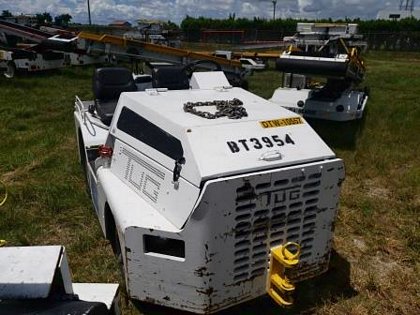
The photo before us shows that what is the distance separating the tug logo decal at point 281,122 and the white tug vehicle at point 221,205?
0.01 meters

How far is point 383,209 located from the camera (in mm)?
4883

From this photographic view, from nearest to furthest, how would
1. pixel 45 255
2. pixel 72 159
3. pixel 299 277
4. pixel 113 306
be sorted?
pixel 45 255, pixel 113 306, pixel 299 277, pixel 72 159

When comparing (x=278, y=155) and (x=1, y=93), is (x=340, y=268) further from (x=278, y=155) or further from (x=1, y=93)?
(x=1, y=93)

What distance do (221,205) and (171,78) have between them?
297 cm

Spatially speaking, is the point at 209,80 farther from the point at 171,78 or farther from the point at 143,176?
the point at 143,176

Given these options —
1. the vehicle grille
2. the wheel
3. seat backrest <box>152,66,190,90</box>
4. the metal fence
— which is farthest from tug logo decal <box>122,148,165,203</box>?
the metal fence

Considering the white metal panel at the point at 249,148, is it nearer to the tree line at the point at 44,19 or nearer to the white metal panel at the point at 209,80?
the white metal panel at the point at 209,80

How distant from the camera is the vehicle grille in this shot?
2703 millimetres

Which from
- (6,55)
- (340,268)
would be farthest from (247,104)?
(6,55)

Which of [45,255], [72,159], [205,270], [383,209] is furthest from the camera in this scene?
[72,159]

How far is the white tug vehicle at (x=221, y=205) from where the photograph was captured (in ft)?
8.76

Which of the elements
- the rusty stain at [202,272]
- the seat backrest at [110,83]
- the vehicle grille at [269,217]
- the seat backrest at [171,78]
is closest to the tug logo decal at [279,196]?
the vehicle grille at [269,217]

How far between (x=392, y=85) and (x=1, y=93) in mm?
12000

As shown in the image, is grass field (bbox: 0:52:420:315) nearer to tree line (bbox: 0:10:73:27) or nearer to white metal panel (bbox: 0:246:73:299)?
white metal panel (bbox: 0:246:73:299)
